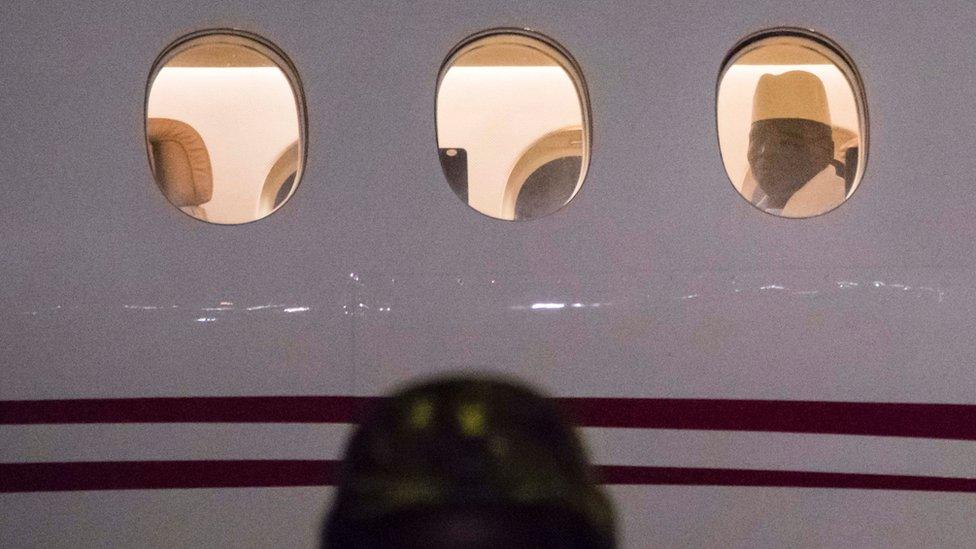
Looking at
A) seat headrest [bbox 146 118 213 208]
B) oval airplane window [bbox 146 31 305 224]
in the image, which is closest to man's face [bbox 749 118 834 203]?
oval airplane window [bbox 146 31 305 224]

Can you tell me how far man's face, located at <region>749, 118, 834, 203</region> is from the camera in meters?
4.25

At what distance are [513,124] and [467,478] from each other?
119 inches

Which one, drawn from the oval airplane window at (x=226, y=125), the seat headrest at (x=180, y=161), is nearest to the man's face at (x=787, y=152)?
the oval airplane window at (x=226, y=125)

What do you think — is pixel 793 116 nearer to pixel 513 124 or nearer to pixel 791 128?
pixel 791 128

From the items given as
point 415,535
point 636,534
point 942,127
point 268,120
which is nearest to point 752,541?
point 636,534

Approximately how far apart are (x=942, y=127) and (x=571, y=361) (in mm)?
1355

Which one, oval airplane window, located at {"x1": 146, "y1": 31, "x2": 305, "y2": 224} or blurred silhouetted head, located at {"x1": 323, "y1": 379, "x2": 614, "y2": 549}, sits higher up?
oval airplane window, located at {"x1": 146, "y1": 31, "x2": 305, "y2": 224}

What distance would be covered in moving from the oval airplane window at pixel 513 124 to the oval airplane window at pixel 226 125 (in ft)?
1.56

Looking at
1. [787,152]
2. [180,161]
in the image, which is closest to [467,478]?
→ [180,161]

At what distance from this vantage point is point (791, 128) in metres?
4.31

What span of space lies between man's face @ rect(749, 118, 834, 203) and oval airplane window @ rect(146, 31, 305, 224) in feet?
4.63

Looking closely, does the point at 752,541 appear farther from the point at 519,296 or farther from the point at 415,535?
the point at 415,535

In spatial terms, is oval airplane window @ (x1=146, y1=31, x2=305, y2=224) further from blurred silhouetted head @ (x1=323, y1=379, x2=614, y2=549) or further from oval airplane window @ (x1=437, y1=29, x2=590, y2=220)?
blurred silhouetted head @ (x1=323, y1=379, x2=614, y2=549)

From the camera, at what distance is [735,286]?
3949 mm
